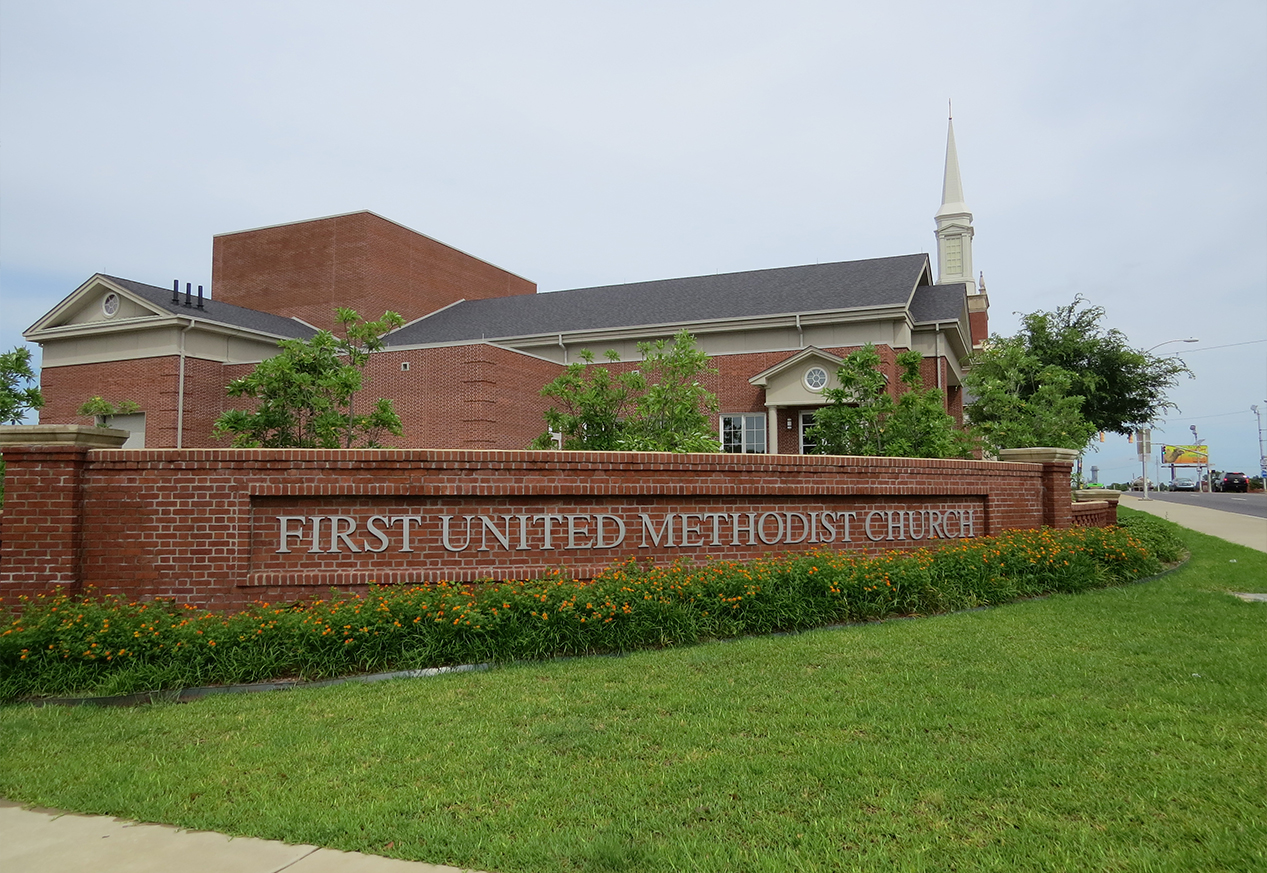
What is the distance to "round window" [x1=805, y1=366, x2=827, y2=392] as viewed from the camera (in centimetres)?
2295

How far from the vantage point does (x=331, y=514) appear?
8047mm

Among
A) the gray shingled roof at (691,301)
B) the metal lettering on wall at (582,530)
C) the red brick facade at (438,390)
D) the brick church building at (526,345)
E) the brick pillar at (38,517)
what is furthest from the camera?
the gray shingled roof at (691,301)

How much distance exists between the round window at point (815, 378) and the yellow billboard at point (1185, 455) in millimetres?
111055

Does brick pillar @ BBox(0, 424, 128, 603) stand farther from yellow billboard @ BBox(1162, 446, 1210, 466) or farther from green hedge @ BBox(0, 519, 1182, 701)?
yellow billboard @ BBox(1162, 446, 1210, 466)

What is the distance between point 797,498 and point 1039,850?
6.34 meters

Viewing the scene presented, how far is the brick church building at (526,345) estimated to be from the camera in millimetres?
23359

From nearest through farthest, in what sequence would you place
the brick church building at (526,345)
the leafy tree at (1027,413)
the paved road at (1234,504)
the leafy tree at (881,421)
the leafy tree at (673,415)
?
the leafy tree at (673,415) → the leafy tree at (881,421) → the leafy tree at (1027,413) → the brick church building at (526,345) → the paved road at (1234,504)

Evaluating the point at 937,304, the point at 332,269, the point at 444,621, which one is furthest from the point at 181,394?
the point at 937,304

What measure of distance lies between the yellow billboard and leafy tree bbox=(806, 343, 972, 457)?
118029 millimetres

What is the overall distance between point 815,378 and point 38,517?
18.5 m

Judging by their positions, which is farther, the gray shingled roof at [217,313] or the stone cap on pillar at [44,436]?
the gray shingled roof at [217,313]

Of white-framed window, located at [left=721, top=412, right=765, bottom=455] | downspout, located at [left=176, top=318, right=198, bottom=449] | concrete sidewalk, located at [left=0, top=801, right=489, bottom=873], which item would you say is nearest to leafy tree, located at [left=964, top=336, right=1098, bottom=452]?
white-framed window, located at [left=721, top=412, right=765, bottom=455]

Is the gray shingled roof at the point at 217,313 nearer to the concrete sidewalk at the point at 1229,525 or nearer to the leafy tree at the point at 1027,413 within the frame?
the leafy tree at the point at 1027,413

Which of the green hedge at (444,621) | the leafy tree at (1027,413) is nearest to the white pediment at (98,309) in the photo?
the green hedge at (444,621)
